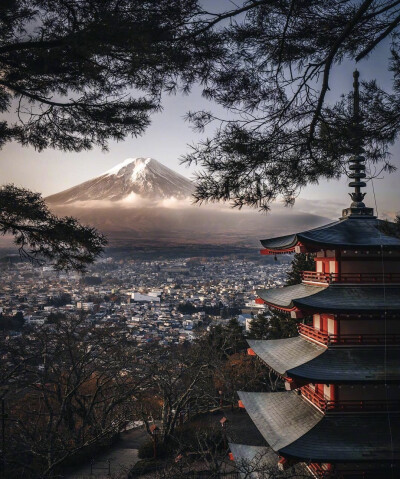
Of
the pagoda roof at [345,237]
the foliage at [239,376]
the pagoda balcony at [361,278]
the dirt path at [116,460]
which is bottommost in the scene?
the dirt path at [116,460]

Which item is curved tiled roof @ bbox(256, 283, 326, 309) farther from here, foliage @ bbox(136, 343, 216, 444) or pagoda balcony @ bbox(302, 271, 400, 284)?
foliage @ bbox(136, 343, 216, 444)

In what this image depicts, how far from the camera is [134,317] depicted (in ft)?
155

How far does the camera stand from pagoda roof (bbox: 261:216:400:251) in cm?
864

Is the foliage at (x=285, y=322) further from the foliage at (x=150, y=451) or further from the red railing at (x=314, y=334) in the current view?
the red railing at (x=314, y=334)

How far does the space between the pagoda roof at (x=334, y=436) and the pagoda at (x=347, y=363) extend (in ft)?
0.06

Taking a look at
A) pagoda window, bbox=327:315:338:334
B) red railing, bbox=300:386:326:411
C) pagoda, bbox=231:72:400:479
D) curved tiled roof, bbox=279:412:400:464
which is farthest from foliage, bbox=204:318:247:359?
curved tiled roof, bbox=279:412:400:464

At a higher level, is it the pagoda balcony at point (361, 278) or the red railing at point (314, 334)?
the pagoda balcony at point (361, 278)

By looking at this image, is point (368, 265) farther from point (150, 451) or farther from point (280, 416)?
point (150, 451)

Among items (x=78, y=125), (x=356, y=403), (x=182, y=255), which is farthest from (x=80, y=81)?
(x=182, y=255)

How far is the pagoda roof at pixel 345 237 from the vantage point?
864cm

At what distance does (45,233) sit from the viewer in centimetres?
552

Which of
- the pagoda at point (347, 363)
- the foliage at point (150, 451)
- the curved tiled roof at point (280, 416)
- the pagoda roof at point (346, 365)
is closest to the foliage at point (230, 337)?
the foliage at point (150, 451)

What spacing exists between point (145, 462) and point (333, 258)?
33.6 ft

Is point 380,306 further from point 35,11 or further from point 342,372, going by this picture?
point 35,11
